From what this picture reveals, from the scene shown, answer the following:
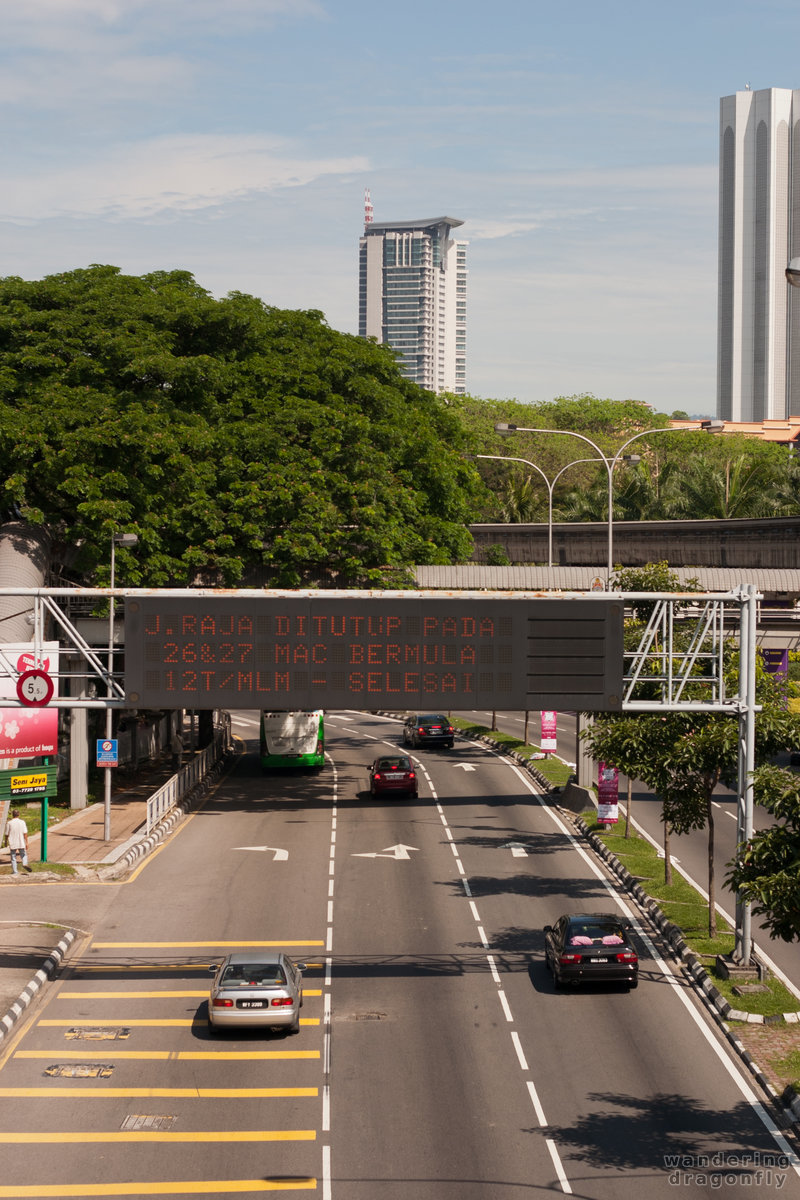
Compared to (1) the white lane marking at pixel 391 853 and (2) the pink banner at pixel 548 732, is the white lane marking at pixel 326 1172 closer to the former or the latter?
(1) the white lane marking at pixel 391 853

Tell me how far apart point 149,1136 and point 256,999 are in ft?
15.4

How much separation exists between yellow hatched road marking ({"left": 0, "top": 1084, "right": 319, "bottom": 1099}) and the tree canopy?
2810 centimetres

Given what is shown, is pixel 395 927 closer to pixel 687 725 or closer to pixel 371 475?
pixel 687 725

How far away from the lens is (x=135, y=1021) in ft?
86.6

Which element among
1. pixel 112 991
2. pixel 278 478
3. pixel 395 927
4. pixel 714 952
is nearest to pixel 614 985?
pixel 714 952

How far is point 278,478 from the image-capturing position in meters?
51.9

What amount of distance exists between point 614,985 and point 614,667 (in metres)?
7.14

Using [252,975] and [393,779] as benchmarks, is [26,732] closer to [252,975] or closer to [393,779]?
[393,779]

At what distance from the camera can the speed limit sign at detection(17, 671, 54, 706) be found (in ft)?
88.9

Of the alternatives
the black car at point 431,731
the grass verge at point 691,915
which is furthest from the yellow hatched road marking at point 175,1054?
the black car at point 431,731

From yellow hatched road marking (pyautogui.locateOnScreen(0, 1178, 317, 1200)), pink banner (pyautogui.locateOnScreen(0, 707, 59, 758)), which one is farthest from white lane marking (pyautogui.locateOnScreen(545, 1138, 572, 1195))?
pink banner (pyautogui.locateOnScreen(0, 707, 59, 758))

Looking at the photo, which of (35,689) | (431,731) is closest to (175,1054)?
(35,689)

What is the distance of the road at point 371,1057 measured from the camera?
19516mm

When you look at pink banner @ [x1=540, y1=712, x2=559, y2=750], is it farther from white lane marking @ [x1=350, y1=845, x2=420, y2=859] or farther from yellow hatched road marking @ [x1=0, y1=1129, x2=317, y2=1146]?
yellow hatched road marking @ [x1=0, y1=1129, x2=317, y2=1146]
